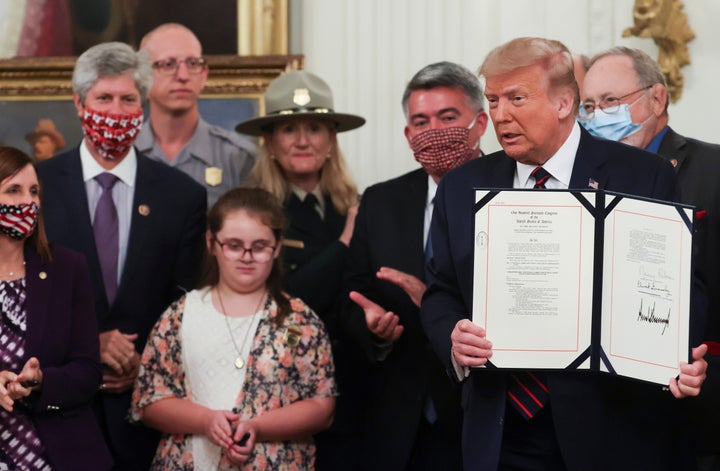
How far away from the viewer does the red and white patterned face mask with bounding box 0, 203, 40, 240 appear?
3896 millimetres

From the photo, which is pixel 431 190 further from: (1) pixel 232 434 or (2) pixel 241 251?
(1) pixel 232 434

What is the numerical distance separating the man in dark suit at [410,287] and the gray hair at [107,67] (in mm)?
1071

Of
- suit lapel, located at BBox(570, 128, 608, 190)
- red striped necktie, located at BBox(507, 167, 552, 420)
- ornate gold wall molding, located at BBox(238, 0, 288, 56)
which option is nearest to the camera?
red striped necktie, located at BBox(507, 167, 552, 420)

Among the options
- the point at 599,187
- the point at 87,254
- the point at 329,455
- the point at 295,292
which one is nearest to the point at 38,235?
the point at 87,254

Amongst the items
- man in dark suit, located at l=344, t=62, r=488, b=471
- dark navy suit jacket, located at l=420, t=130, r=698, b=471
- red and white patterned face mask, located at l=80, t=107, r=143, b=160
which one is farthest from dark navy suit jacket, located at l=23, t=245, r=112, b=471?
dark navy suit jacket, located at l=420, t=130, r=698, b=471

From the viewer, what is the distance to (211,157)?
5453mm

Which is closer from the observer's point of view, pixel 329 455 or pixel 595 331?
pixel 595 331

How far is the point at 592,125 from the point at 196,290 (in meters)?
1.61

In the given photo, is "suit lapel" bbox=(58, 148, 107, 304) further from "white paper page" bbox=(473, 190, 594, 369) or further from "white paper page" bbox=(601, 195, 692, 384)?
"white paper page" bbox=(601, 195, 692, 384)

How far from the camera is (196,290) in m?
4.38

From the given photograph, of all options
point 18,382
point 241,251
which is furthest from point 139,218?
point 18,382

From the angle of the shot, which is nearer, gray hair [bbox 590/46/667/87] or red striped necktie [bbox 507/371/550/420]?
red striped necktie [bbox 507/371/550/420]

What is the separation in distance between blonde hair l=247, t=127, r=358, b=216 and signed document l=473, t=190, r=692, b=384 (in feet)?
6.47

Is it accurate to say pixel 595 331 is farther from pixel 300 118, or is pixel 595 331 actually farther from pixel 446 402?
pixel 300 118
